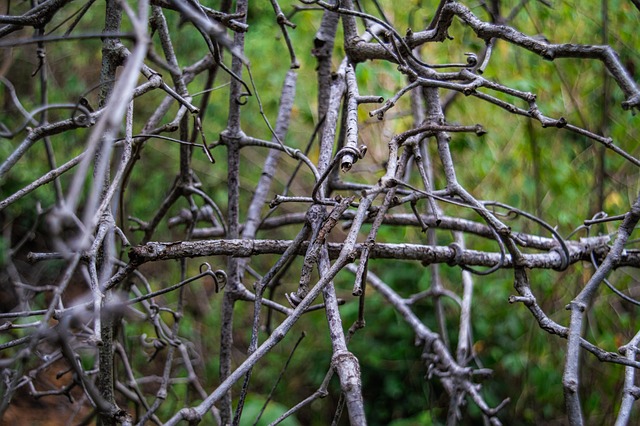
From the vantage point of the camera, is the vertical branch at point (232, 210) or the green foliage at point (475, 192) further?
the green foliage at point (475, 192)

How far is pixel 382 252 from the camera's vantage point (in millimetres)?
964

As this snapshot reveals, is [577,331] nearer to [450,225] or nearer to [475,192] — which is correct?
[450,225]

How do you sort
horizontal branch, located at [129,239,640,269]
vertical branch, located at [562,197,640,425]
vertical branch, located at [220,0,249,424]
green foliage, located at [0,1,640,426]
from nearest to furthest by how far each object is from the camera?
1. vertical branch, located at [562,197,640,425]
2. horizontal branch, located at [129,239,640,269]
3. vertical branch, located at [220,0,249,424]
4. green foliage, located at [0,1,640,426]

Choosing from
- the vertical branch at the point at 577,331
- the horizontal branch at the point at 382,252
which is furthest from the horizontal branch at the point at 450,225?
the vertical branch at the point at 577,331

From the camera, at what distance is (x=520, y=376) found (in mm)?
2770

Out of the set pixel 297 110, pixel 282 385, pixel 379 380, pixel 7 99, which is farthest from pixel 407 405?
pixel 7 99

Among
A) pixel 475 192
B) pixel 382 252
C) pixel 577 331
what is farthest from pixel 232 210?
pixel 475 192

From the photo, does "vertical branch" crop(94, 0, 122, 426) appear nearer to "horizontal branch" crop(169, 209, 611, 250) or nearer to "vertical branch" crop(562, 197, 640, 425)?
"horizontal branch" crop(169, 209, 611, 250)

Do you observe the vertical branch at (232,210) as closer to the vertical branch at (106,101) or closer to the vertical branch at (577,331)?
the vertical branch at (106,101)

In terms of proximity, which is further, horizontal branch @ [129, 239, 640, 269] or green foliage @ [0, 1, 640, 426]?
green foliage @ [0, 1, 640, 426]

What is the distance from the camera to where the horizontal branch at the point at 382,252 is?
79 cm

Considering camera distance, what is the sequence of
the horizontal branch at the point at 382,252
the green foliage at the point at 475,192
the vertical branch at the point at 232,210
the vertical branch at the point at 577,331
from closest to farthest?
the vertical branch at the point at 577,331 → the horizontal branch at the point at 382,252 → the vertical branch at the point at 232,210 → the green foliage at the point at 475,192

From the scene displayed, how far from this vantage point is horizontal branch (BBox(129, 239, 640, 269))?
2.58ft

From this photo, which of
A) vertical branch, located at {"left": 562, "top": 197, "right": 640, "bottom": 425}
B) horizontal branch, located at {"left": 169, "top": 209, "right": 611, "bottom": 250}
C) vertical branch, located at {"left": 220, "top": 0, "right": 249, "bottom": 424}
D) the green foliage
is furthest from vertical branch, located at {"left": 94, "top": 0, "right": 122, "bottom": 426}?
the green foliage
